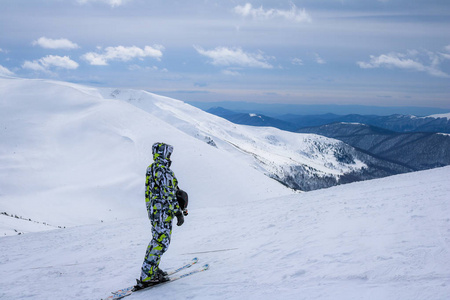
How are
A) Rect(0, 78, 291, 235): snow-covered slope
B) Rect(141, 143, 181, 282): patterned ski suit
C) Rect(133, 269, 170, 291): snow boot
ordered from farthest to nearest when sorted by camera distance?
Rect(0, 78, 291, 235): snow-covered slope → Rect(133, 269, 170, 291): snow boot → Rect(141, 143, 181, 282): patterned ski suit

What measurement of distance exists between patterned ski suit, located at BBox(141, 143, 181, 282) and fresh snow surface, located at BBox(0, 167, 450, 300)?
3.29 ft

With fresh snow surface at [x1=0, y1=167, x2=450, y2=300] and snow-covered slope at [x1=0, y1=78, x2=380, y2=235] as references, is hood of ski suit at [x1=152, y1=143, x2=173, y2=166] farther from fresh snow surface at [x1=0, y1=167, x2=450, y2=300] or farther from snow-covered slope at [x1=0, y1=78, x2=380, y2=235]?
snow-covered slope at [x1=0, y1=78, x2=380, y2=235]

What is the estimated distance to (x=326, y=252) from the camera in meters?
7.86

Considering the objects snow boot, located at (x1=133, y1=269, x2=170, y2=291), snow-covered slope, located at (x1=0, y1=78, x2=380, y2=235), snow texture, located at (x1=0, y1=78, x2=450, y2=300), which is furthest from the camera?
snow-covered slope, located at (x1=0, y1=78, x2=380, y2=235)

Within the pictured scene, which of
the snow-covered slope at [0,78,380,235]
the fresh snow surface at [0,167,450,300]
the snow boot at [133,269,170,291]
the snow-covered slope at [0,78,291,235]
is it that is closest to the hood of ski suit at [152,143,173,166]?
the snow boot at [133,269,170,291]

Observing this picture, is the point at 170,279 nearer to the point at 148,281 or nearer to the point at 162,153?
the point at 148,281

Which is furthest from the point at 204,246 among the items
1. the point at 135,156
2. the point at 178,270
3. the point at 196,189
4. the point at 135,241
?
the point at 135,156

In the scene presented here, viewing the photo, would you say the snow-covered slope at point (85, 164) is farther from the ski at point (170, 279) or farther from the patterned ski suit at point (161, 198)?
the patterned ski suit at point (161, 198)

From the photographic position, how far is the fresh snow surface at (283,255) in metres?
6.17

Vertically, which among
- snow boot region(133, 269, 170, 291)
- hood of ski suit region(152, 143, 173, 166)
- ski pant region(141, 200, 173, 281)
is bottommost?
snow boot region(133, 269, 170, 291)

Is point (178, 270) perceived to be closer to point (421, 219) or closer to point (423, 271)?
point (423, 271)

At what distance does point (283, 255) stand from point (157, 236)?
3.07m

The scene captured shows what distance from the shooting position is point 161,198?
294 inches

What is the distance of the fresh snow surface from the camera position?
20.2 ft
